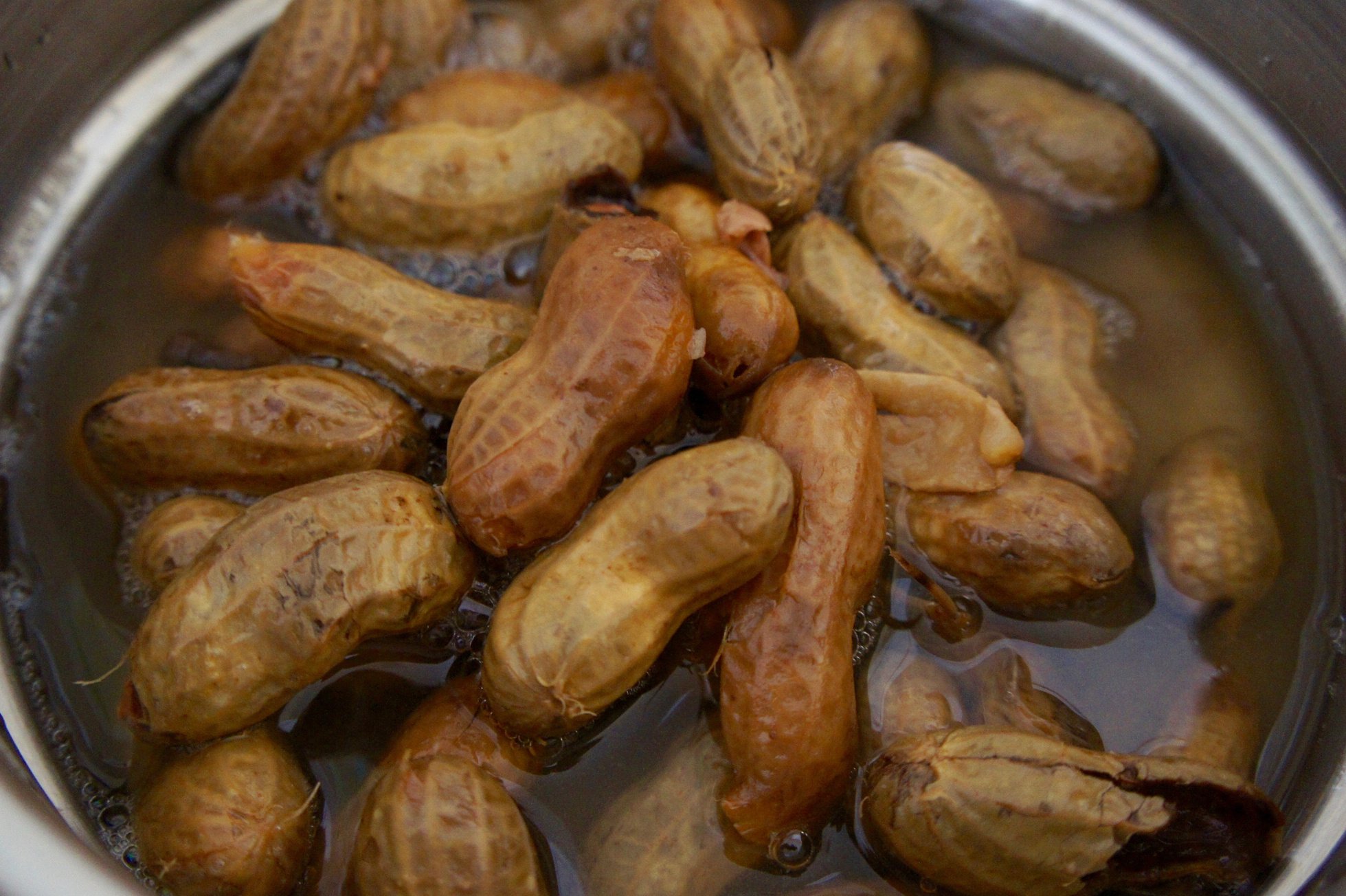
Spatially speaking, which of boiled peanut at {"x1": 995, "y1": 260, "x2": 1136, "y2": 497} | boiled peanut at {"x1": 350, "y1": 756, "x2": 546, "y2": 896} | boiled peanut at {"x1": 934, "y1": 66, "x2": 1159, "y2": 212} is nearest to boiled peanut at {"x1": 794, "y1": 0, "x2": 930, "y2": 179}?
boiled peanut at {"x1": 934, "y1": 66, "x2": 1159, "y2": 212}

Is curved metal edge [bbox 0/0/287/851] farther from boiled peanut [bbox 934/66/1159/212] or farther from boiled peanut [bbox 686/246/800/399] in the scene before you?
boiled peanut [bbox 934/66/1159/212]

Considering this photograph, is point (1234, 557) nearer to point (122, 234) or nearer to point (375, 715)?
point (375, 715)

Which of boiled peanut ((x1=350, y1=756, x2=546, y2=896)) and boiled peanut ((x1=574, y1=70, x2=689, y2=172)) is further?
boiled peanut ((x1=574, y1=70, x2=689, y2=172))

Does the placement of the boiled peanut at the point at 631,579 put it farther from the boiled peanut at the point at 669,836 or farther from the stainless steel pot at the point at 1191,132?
the stainless steel pot at the point at 1191,132

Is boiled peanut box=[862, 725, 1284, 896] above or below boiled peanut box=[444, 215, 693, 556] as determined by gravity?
below

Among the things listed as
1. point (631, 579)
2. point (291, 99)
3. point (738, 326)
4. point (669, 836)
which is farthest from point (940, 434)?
point (291, 99)

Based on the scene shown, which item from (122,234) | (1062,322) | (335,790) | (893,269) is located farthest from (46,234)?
(1062,322)

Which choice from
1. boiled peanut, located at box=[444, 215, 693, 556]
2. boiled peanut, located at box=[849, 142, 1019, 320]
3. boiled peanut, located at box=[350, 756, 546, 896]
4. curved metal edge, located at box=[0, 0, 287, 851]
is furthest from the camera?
curved metal edge, located at box=[0, 0, 287, 851]
